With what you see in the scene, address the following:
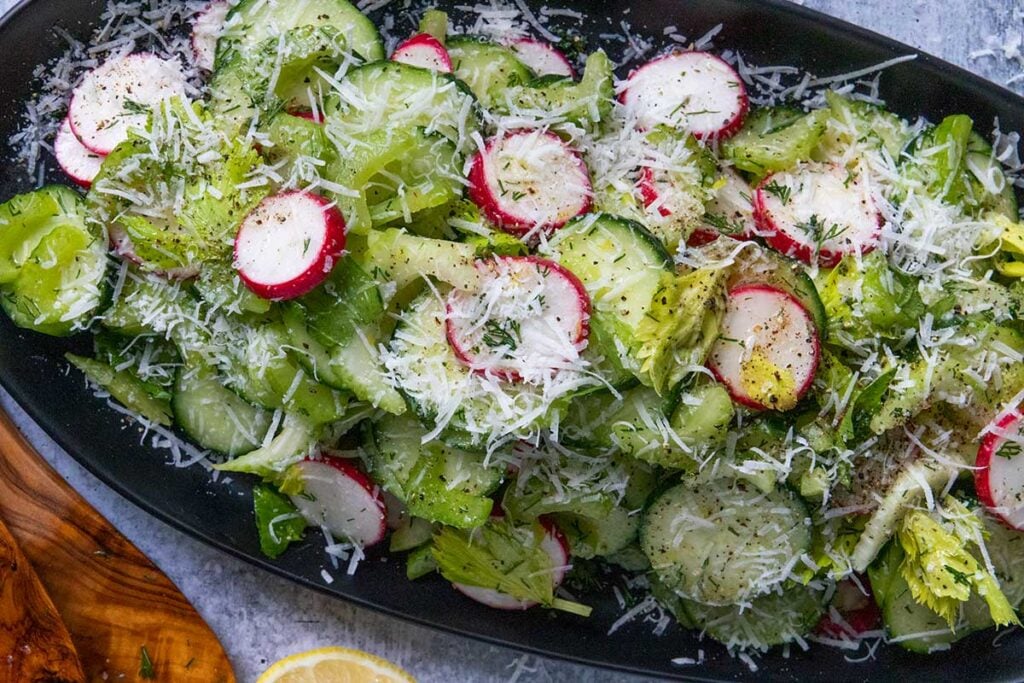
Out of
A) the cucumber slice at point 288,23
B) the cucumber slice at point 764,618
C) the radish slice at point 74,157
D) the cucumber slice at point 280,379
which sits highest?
the cucumber slice at point 288,23

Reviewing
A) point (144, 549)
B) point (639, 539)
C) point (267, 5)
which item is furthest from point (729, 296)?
point (144, 549)

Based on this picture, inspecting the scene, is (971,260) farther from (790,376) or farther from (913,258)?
(790,376)

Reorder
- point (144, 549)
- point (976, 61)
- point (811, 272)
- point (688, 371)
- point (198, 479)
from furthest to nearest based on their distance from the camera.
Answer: point (976, 61), point (144, 549), point (198, 479), point (811, 272), point (688, 371)

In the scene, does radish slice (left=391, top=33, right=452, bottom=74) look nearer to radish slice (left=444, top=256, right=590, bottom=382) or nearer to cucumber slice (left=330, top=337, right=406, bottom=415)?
radish slice (left=444, top=256, right=590, bottom=382)

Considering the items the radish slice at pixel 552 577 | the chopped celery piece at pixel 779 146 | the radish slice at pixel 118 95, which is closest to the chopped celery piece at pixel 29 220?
the radish slice at pixel 118 95

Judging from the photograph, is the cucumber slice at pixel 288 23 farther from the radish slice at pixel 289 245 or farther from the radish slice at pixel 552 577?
the radish slice at pixel 552 577

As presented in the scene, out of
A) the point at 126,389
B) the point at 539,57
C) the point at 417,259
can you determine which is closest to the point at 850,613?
the point at 417,259
